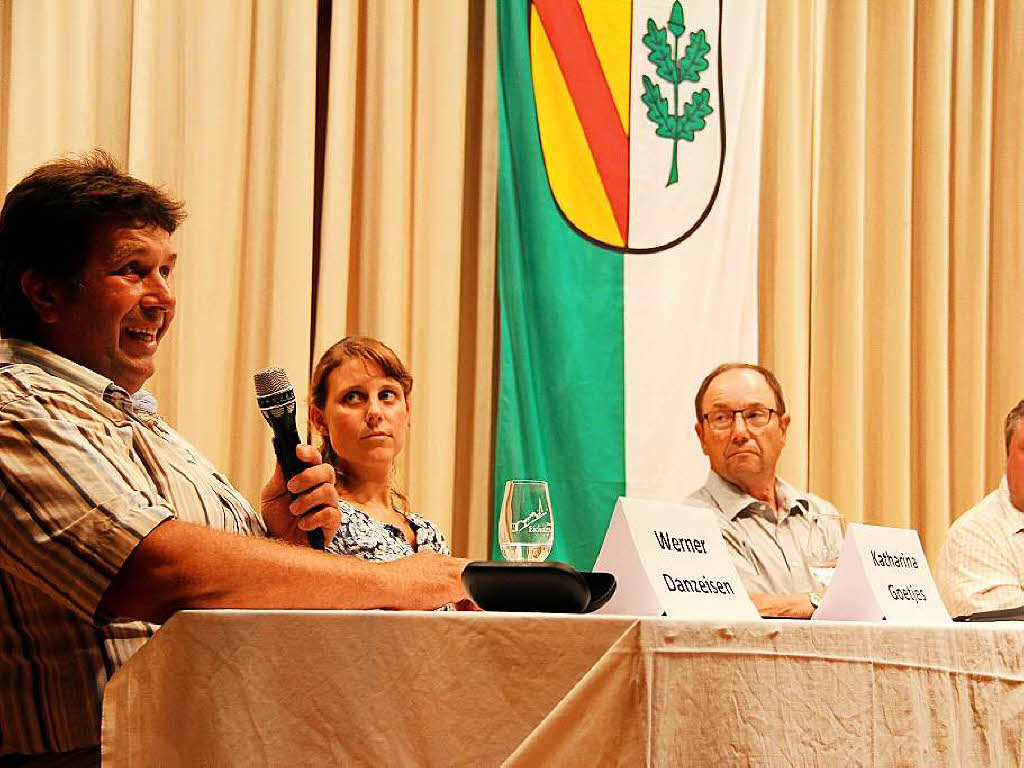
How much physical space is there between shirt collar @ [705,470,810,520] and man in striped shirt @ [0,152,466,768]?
1.94 m

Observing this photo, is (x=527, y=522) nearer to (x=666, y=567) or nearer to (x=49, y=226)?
(x=666, y=567)

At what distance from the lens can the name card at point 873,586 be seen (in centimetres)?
161

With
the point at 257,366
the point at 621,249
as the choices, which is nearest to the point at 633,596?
the point at 257,366

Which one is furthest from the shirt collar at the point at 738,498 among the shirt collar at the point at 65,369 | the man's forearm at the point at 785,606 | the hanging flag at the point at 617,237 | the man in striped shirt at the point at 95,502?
the shirt collar at the point at 65,369

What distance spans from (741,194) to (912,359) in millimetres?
1160

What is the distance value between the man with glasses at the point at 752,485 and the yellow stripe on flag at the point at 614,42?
114 cm

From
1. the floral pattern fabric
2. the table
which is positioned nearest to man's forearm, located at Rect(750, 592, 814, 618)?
the floral pattern fabric

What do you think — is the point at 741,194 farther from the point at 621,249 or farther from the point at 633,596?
the point at 633,596

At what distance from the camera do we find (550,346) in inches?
159

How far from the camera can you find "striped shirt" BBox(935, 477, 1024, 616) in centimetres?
326

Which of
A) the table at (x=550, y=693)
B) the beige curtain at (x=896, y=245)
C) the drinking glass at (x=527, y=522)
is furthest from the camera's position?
the beige curtain at (x=896, y=245)

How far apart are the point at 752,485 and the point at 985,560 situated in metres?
0.68

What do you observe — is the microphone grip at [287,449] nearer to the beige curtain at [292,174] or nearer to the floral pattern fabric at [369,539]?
the floral pattern fabric at [369,539]

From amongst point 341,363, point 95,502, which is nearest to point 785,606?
point 341,363
